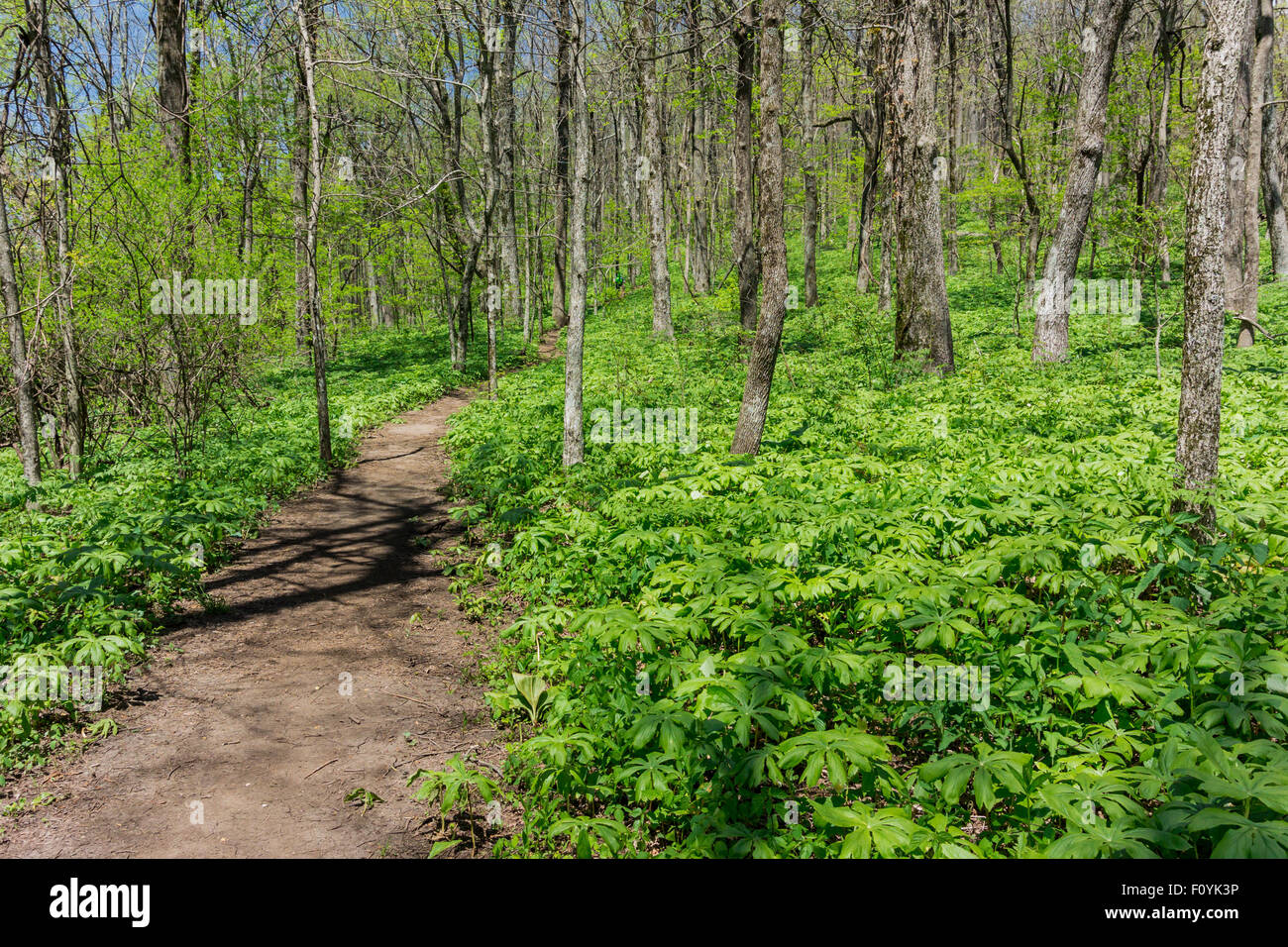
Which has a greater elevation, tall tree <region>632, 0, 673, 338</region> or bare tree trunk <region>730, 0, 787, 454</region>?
tall tree <region>632, 0, 673, 338</region>

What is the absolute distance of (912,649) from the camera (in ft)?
13.5

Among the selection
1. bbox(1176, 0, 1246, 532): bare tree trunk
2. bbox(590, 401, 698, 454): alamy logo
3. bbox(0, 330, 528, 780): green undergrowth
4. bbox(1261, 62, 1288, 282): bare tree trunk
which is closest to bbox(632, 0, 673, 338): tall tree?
bbox(590, 401, 698, 454): alamy logo

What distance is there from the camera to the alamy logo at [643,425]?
10203mm

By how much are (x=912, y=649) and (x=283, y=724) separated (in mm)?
4231

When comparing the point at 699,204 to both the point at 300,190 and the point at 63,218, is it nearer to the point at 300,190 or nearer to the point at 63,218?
the point at 300,190

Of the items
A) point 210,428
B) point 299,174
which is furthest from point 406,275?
point 210,428

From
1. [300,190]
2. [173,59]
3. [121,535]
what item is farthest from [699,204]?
[121,535]

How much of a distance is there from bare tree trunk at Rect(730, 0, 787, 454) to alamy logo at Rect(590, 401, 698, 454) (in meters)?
1.34

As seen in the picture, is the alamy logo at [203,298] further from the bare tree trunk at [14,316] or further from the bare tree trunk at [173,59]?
the bare tree trunk at [173,59]

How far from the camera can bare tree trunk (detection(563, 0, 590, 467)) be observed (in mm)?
9047

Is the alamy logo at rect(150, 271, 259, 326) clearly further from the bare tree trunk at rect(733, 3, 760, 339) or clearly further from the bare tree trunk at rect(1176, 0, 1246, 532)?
the bare tree trunk at rect(1176, 0, 1246, 532)

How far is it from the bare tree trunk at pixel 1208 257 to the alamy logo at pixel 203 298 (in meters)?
11.4
